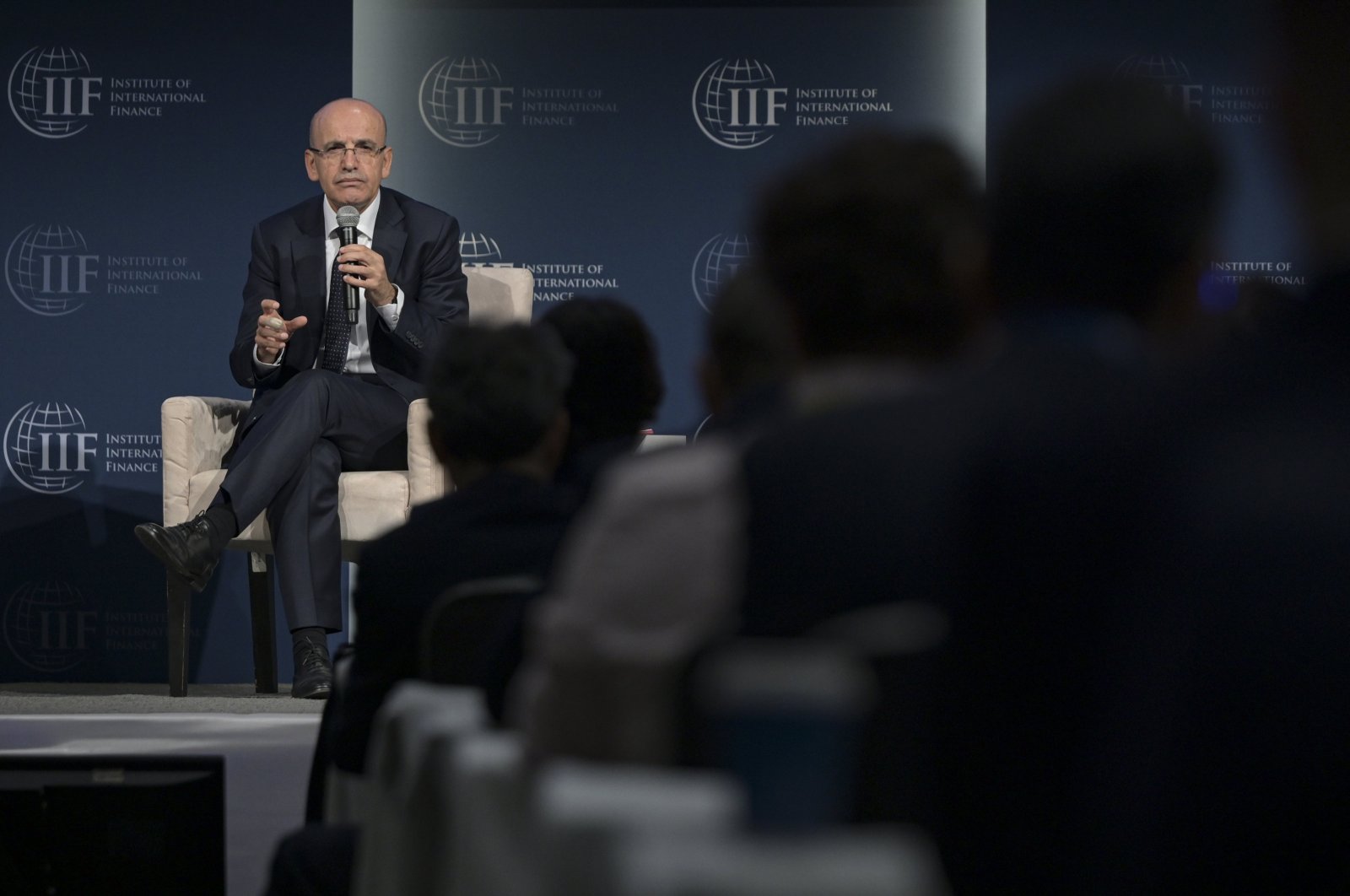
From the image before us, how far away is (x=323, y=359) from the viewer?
420 centimetres

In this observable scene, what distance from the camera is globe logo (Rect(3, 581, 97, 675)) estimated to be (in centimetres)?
512

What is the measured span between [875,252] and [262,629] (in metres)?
3.57

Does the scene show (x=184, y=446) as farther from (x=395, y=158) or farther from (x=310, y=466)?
(x=395, y=158)

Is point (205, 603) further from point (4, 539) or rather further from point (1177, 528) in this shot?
point (1177, 528)

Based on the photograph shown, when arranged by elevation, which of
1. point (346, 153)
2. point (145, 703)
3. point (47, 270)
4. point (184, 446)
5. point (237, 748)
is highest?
point (346, 153)

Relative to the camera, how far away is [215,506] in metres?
3.72

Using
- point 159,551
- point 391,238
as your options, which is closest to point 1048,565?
point 159,551

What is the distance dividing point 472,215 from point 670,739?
15.8ft

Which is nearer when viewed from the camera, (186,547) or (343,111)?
(186,547)

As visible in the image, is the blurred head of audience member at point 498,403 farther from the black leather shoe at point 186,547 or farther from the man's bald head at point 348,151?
the man's bald head at point 348,151

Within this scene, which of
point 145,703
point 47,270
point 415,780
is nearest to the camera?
point 415,780

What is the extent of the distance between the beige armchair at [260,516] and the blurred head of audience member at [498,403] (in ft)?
6.34

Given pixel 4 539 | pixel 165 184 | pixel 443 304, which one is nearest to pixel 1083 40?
pixel 443 304

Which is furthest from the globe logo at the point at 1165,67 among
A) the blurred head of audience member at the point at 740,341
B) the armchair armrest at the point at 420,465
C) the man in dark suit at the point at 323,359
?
the blurred head of audience member at the point at 740,341
